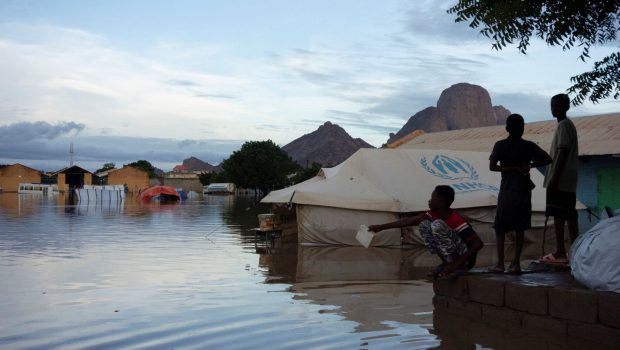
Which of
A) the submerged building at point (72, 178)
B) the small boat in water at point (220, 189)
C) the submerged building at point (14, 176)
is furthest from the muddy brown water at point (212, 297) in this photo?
the submerged building at point (14, 176)

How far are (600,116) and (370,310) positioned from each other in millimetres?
19166

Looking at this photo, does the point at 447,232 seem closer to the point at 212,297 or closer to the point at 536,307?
the point at 536,307

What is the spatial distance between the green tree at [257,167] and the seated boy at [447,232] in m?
73.5

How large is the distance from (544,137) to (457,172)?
7747 mm

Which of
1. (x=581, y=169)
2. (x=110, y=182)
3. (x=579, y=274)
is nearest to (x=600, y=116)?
(x=581, y=169)

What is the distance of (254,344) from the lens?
5480 mm

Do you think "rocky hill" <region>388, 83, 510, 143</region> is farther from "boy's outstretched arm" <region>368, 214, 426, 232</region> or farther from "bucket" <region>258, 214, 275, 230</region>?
"boy's outstretched arm" <region>368, 214, 426, 232</region>

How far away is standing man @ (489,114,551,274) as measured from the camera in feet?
21.1

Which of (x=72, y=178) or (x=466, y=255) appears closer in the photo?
(x=466, y=255)

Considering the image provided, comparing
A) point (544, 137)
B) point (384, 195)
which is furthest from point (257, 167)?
point (384, 195)

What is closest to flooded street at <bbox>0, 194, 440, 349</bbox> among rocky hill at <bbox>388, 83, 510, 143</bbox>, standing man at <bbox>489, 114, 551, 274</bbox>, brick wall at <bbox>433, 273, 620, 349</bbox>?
brick wall at <bbox>433, 273, 620, 349</bbox>

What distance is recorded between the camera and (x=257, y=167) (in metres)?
80.3

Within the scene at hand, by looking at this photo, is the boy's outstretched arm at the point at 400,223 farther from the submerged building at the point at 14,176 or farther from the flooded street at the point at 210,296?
the submerged building at the point at 14,176

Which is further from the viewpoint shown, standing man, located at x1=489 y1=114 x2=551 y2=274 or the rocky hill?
the rocky hill
